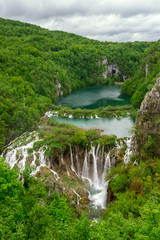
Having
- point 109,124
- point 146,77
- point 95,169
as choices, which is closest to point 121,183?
point 95,169

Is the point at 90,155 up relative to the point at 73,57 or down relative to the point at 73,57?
down

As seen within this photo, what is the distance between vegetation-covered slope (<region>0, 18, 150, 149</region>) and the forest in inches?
10.1

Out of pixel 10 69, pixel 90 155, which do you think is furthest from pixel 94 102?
pixel 90 155

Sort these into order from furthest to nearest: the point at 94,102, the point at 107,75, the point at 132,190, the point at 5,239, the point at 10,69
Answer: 1. the point at 107,75
2. the point at 94,102
3. the point at 10,69
4. the point at 132,190
5. the point at 5,239

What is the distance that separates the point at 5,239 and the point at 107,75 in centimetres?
11408

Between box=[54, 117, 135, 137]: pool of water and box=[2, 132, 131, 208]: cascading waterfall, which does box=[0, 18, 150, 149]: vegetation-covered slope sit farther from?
box=[54, 117, 135, 137]: pool of water

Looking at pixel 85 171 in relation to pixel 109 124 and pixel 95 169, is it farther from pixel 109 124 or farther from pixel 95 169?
pixel 109 124

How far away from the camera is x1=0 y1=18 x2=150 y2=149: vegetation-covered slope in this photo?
115ft

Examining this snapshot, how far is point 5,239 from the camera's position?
7.20 m

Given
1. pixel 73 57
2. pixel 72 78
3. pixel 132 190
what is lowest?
pixel 132 190

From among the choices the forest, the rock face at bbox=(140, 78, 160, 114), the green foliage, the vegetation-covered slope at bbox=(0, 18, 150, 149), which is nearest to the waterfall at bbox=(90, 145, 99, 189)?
the forest

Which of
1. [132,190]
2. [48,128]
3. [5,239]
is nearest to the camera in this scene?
[5,239]

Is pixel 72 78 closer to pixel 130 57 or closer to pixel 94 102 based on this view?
pixel 94 102

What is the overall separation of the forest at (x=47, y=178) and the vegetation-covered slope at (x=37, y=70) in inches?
10.1
